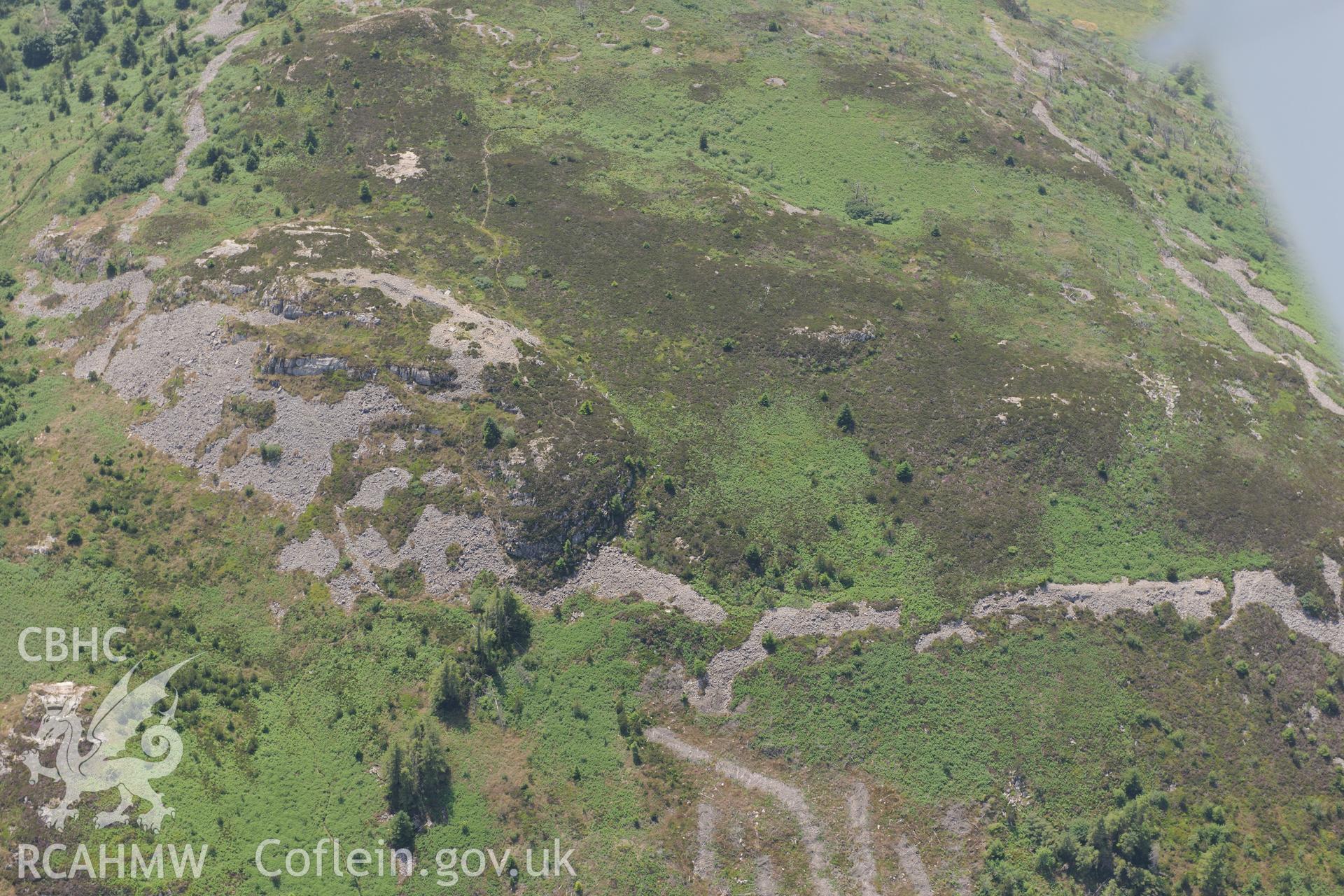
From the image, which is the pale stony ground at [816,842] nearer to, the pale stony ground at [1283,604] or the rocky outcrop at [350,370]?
the pale stony ground at [1283,604]

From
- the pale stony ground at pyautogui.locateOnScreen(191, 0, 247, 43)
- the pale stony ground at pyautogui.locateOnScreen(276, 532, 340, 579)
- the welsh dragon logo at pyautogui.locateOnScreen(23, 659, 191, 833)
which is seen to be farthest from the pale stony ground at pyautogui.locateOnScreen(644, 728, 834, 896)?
the pale stony ground at pyautogui.locateOnScreen(191, 0, 247, 43)

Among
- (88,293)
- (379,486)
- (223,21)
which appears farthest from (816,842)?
(223,21)

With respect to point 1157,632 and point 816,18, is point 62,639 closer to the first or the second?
point 1157,632

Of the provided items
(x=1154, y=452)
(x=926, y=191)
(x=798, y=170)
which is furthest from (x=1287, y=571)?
(x=798, y=170)

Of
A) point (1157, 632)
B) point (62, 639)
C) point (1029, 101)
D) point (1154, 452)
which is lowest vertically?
point (62, 639)

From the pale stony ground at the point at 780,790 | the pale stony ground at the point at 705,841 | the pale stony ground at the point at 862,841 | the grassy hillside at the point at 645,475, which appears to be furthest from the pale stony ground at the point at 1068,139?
the pale stony ground at the point at 705,841

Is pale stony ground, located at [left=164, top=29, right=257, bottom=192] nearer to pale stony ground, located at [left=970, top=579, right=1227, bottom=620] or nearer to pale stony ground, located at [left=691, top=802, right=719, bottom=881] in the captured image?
pale stony ground, located at [left=691, top=802, right=719, bottom=881]

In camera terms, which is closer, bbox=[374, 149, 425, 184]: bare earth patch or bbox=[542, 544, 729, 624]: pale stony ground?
bbox=[542, 544, 729, 624]: pale stony ground

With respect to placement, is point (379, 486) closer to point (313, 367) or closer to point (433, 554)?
point (433, 554)

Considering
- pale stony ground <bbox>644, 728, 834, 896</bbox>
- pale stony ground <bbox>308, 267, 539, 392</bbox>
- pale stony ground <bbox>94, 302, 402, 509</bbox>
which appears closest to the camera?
pale stony ground <bbox>644, 728, 834, 896</bbox>
